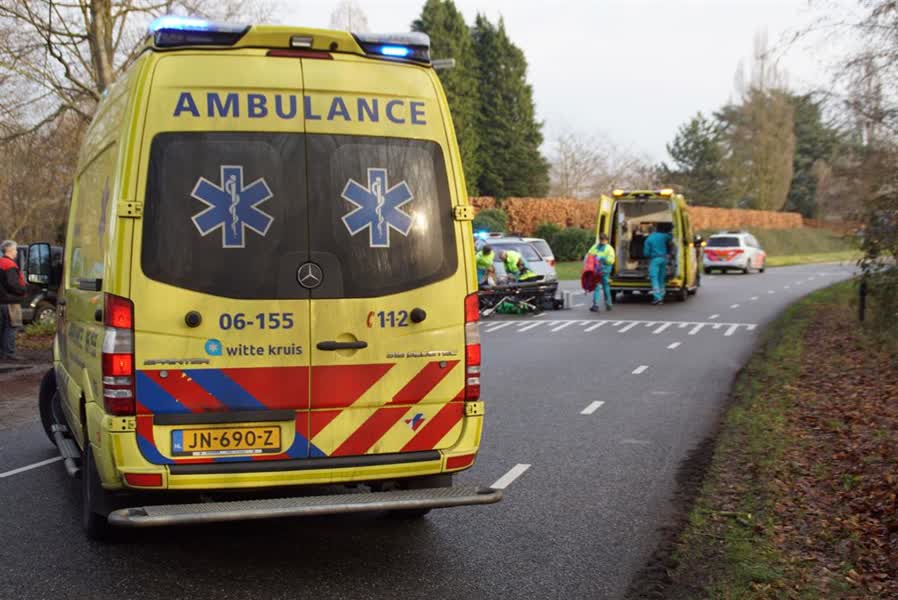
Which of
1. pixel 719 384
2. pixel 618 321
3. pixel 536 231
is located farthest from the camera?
pixel 536 231

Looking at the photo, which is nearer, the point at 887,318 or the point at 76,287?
the point at 76,287

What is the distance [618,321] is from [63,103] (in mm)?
12425

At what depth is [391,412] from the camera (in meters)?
5.29

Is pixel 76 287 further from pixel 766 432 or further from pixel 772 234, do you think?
pixel 772 234

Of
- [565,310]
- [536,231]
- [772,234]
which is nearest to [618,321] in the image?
[565,310]

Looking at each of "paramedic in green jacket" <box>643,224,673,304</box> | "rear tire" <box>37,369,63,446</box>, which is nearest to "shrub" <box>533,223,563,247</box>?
"paramedic in green jacket" <box>643,224,673,304</box>

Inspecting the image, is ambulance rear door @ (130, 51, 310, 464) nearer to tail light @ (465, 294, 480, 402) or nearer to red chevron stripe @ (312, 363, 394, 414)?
red chevron stripe @ (312, 363, 394, 414)

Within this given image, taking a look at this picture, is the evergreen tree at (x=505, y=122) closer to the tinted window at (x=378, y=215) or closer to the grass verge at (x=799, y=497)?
the grass verge at (x=799, y=497)

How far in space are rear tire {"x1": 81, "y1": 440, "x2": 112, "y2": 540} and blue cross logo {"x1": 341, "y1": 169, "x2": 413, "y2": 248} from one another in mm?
1847

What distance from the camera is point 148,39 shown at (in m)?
5.15

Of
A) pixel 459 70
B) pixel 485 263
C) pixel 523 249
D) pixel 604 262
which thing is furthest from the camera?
pixel 459 70

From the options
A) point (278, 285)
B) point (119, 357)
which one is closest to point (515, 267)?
point (278, 285)

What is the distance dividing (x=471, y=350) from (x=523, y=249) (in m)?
19.4

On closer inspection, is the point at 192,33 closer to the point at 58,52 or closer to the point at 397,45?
the point at 397,45
